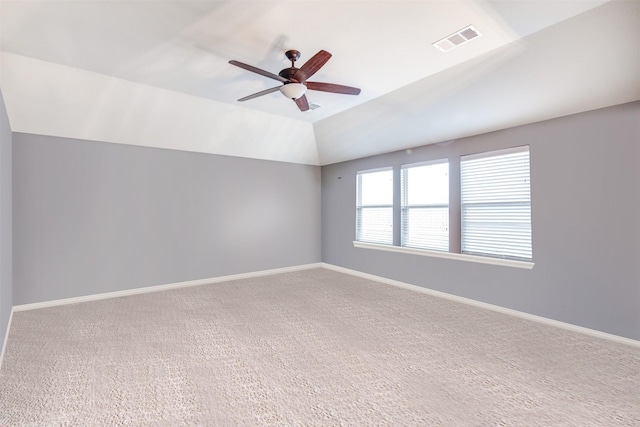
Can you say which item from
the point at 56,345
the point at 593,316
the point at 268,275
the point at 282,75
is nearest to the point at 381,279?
the point at 268,275

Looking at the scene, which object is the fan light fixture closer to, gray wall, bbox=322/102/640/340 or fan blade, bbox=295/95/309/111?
fan blade, bbox=295/95/309/111

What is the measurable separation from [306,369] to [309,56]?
2.82 meters

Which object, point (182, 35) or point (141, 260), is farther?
point (141, 260)

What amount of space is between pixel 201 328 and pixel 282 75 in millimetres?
2666

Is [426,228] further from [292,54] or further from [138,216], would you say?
[138,216]

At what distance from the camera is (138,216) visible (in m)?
4.67

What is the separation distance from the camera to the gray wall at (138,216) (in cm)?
392

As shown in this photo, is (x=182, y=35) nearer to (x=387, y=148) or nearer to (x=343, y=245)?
(x=387, y=148)

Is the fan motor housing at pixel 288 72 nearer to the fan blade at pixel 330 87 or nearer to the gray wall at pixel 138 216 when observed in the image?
the fan blade at pixel 330 87

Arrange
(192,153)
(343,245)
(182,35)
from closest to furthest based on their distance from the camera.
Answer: (182,35) < (192,153) < (343,245)

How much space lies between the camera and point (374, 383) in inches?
87.5

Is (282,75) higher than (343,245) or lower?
higher

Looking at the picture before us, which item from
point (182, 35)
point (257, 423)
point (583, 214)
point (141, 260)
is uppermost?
point (182, 35)

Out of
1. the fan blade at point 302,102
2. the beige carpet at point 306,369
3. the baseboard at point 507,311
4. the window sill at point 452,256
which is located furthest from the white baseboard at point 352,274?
the fan blade at point 302,102
